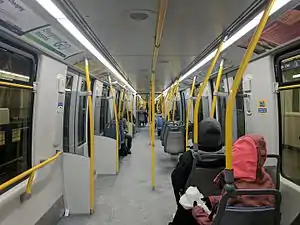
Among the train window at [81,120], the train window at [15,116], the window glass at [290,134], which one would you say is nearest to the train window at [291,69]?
the window glass at [290,134]

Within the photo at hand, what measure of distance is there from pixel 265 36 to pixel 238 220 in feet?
7.28

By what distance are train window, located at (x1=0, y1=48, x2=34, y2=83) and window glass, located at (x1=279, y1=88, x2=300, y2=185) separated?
2762 millimetres

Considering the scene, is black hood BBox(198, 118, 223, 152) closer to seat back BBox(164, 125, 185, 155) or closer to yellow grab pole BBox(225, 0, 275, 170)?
yellow grab pole BBox(225, 0, 275, 170)

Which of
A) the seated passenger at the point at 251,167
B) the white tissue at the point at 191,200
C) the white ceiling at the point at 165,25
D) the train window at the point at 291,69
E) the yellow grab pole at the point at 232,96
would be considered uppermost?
the white ceiling at the point at 165,25

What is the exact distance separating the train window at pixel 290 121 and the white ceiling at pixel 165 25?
2.63 ft

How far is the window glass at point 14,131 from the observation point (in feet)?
9.12

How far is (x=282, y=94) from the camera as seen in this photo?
11.1 ft

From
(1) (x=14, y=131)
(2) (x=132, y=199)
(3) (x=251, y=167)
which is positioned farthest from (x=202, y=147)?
(2) (x=132, y=199)

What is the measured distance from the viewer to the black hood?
9.16 ft

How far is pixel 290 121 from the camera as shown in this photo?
3328 millimetres

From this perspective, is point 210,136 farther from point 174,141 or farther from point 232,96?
point 174,141

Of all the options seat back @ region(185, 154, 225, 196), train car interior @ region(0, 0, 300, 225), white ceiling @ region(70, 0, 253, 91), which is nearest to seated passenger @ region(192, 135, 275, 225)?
train car interior @ region(0, 0, 300, 225)

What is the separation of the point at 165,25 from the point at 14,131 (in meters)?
1.93

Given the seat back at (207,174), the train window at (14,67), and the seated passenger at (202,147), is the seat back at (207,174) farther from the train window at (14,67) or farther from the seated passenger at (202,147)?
the train window at (14,67)
